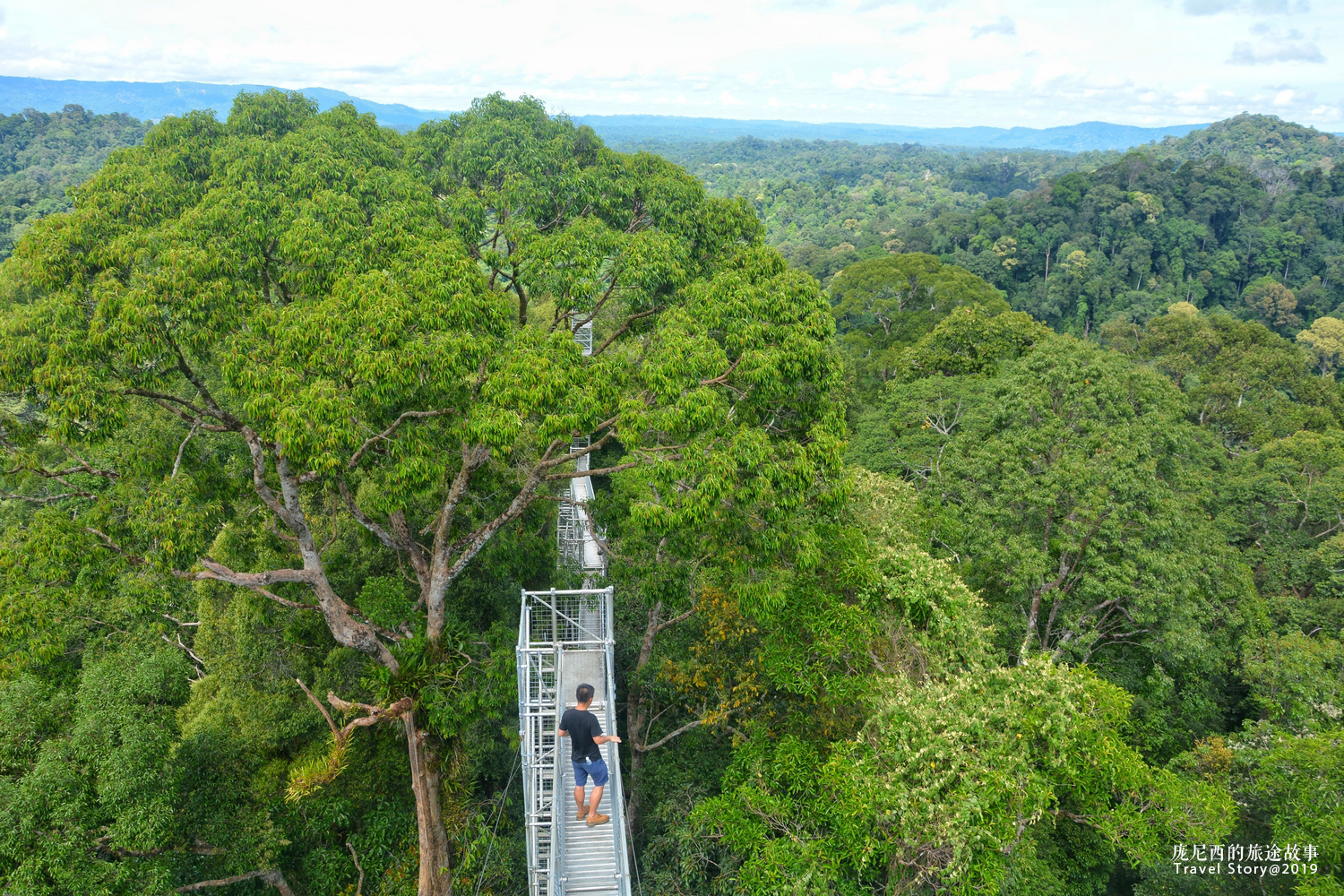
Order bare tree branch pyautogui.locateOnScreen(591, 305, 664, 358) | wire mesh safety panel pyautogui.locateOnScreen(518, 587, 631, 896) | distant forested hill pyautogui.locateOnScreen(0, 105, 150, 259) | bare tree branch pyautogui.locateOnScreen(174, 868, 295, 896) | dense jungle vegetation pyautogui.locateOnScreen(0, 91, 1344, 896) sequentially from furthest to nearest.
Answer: distant forested hill pyautogui.locateOnScreen(0, 105, 150, 259) → bare tree branch pyautogui.locateOnScreen(591, 305, 664, 358) → bare tree branch pyautogui.locateOnScreen(174, 868, 295, 896) → wire mesh safety panel pyautogui.locateOnScreen(518, 587, 631, 896) → dense jungle vegetation pyautogui.locateOnScreen(0, 91, 1344, 896)

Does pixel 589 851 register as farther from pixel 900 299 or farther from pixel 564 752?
pixel 900 299

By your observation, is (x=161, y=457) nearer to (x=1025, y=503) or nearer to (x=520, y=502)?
(x=520, y=502)

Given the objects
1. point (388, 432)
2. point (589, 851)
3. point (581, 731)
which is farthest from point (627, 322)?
point (589, 851)

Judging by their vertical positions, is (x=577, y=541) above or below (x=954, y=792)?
below

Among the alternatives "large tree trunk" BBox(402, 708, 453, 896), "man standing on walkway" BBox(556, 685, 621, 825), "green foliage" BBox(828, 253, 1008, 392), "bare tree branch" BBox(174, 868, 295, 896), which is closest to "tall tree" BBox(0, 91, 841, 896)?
"large tree trunk" BBox(402, 708, 453, 896)

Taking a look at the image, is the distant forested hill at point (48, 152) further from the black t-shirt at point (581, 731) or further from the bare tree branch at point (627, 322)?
the black t-shirt at point (581, 731)
